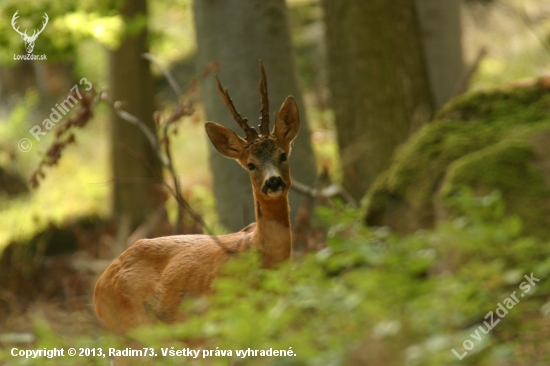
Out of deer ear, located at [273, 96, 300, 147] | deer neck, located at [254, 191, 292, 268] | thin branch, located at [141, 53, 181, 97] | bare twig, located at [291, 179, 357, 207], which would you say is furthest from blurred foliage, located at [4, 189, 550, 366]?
thin branch, located at [141, 53, 181, 97]

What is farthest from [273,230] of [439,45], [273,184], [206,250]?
[439,45]

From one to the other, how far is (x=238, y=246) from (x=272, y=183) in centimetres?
49

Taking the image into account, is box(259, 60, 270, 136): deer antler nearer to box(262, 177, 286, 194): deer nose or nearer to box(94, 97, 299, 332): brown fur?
box(94, 97, 299, 332): brown fur

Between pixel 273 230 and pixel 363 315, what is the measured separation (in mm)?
1537

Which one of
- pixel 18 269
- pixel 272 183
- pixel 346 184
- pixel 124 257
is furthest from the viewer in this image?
pixel 18 269

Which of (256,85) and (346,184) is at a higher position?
(256,85)

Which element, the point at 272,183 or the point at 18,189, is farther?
the point at 18,189

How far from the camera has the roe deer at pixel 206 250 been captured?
455cm

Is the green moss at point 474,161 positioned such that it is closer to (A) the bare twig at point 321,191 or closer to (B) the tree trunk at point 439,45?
(A) the bare twig at point 321,191

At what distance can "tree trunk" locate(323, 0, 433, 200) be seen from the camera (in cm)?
839

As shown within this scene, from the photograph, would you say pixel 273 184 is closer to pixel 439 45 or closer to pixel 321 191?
pixel 321 191

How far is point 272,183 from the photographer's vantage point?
4465 millimetres

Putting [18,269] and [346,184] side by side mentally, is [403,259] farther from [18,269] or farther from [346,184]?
[18,269]

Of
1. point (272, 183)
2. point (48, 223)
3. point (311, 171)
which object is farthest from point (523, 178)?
point (48, 223)
